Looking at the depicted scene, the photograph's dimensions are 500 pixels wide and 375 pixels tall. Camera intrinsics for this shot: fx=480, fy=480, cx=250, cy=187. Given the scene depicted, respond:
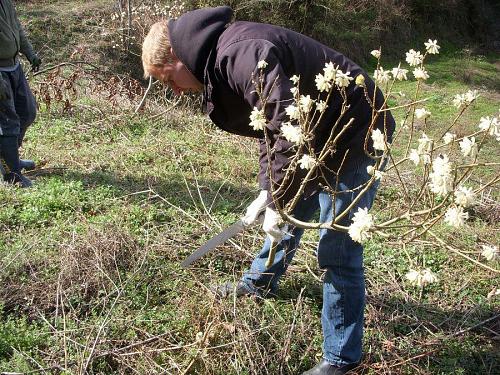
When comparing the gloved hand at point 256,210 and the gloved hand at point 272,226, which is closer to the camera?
the gloved hand at point 272,226

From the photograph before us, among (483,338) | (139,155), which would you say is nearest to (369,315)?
(483,338)

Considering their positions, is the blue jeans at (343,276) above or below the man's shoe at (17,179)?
above

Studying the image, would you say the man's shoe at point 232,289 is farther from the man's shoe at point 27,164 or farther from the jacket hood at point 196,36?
the man's shoe at point 27,164

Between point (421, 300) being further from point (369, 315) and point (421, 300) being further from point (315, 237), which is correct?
point (315, 237)

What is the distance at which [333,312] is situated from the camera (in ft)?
7.59

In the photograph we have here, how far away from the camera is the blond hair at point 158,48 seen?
220 cm

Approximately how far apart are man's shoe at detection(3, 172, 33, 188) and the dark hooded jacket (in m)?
2.38

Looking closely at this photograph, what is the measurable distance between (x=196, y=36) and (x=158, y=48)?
0.69 ft

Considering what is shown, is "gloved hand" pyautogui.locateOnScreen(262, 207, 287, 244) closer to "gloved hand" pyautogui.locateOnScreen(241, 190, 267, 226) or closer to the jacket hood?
"gloved hand" pyautogui.locateOnScreen(241, 190, 267, 226)

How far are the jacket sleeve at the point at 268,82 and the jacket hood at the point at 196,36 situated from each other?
125 mm

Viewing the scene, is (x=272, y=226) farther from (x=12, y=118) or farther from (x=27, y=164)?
(x=27, y=164)

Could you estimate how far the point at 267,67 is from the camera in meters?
1.92

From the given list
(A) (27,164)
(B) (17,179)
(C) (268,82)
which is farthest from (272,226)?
(A) (27,164)

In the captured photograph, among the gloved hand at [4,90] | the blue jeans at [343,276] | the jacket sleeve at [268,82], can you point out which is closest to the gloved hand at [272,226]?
the jacket sleeve at [268,82]
